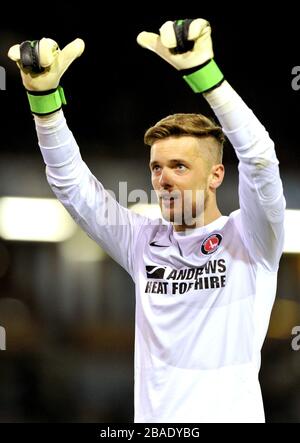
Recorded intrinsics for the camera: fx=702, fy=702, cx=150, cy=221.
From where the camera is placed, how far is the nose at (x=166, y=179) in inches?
71.7

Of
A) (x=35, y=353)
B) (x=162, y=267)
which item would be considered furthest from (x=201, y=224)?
(x=35, y=353)

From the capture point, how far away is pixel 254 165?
62.7 inches

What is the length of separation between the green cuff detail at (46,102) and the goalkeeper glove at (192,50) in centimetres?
31

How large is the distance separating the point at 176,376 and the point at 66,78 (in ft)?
8.77

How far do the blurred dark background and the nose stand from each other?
214 cm

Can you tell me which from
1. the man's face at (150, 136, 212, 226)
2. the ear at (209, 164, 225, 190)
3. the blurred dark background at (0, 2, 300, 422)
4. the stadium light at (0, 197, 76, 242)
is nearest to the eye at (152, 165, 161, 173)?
the man's face at (150, 136, 212, 226)

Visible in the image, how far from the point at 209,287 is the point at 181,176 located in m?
0.30

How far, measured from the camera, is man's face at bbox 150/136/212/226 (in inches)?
71.9

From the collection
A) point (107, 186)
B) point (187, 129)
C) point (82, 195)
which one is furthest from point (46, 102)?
point (107, 186)

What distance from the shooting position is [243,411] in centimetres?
170

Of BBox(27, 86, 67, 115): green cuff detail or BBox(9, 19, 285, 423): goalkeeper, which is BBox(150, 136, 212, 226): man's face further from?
BBox(27, 86, 67, 115): green cuff detail

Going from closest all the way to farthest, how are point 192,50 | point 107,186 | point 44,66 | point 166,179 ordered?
point 192,50 < point 44,66 < point 166,179 < point 107,186

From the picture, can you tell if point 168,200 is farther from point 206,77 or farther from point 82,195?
point 206,77

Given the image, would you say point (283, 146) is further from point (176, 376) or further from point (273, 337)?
point (176, 376)
